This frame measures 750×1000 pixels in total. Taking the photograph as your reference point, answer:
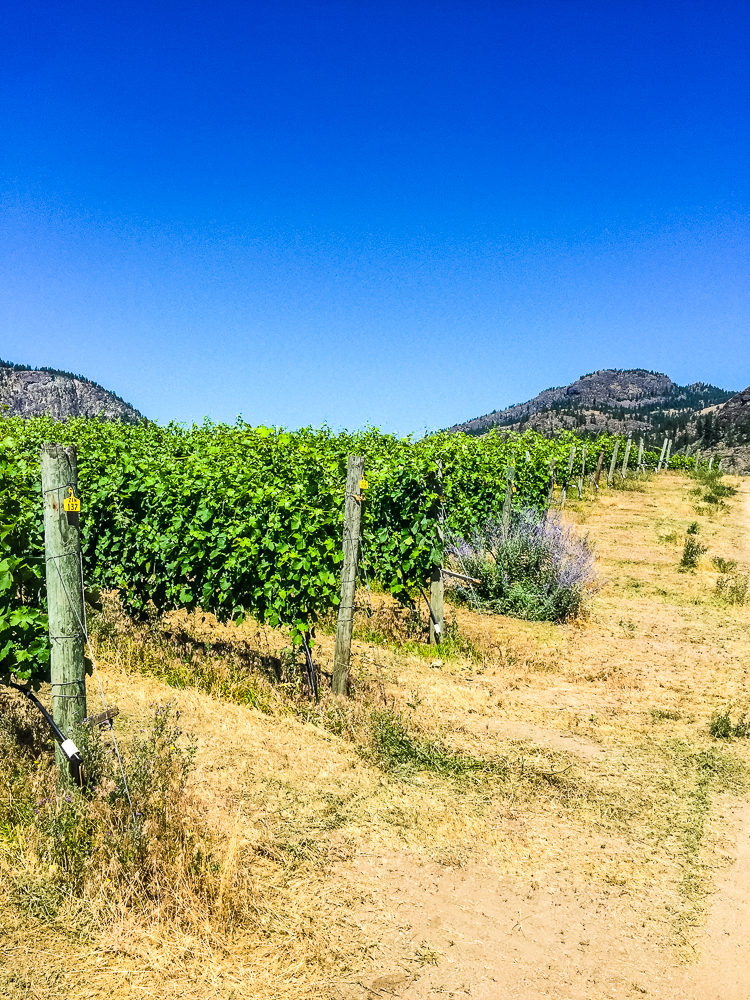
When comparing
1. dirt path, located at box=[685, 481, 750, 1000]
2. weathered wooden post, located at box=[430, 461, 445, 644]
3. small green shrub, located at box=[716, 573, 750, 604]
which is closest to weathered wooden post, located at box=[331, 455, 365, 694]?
weathered wooden post, located at box=[430, 461, 445, 644]

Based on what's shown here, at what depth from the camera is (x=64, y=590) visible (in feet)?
13.2

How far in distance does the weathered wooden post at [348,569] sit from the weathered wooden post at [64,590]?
273cm

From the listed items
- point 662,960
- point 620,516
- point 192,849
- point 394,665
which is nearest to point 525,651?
point 394,665

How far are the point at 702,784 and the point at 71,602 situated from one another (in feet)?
16.3

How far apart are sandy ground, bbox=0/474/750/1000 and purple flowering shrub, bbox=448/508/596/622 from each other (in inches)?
88.5

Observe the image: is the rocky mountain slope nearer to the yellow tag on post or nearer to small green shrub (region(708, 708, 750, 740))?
small green shrub (region(708, 708, 750, 740))

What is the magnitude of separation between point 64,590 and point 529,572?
810cm

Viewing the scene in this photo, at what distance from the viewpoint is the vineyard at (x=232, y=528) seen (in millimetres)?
5992

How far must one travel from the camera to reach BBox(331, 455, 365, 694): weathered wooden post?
6.40 metres

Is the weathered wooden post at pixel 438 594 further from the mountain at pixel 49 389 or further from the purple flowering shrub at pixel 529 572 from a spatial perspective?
the mountain at pixel 49 389

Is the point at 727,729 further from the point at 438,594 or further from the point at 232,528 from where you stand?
the point at 232,528

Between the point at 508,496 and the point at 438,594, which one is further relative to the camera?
the point at 508,496

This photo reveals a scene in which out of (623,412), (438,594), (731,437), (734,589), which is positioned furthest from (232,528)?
(623,412)

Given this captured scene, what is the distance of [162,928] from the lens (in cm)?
338
